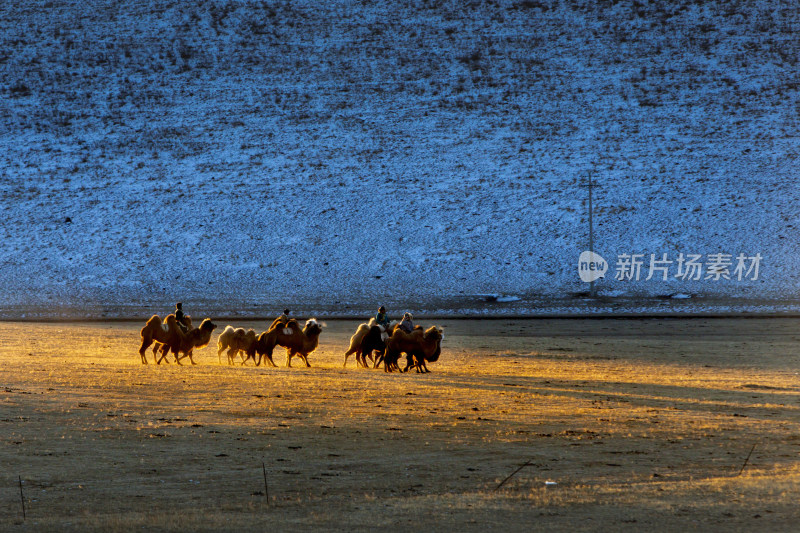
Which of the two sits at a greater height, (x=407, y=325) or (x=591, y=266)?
(x=591, y=266)

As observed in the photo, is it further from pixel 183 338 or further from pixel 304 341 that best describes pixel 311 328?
pixel 183 338

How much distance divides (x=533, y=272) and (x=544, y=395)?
37.9 metres

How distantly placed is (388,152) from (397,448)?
179ft

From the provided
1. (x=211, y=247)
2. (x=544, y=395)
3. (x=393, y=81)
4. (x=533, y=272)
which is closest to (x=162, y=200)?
(x=211, y=247)

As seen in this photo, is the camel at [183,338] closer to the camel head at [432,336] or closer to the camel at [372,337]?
the camel at [372,337]

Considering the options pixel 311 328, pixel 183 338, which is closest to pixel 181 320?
pixel 183 338

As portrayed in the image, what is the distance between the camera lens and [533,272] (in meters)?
53.6

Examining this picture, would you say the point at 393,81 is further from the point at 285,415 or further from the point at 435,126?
the point at 285,415

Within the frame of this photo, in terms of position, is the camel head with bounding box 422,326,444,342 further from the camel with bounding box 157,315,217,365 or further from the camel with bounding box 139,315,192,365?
the camel with bounding box 139,315,192,365

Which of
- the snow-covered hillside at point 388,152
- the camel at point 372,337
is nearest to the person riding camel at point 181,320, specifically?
the camel at point 372,337

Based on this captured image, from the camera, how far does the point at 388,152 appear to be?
64.7 metres

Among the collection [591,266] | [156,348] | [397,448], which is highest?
[591,266]

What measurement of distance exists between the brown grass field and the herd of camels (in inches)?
26.6

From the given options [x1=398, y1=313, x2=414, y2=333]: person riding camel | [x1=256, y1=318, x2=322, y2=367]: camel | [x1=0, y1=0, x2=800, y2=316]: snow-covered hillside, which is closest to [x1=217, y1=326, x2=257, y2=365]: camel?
[x1=256, y1=318, x2=322, y2=367]: camel
